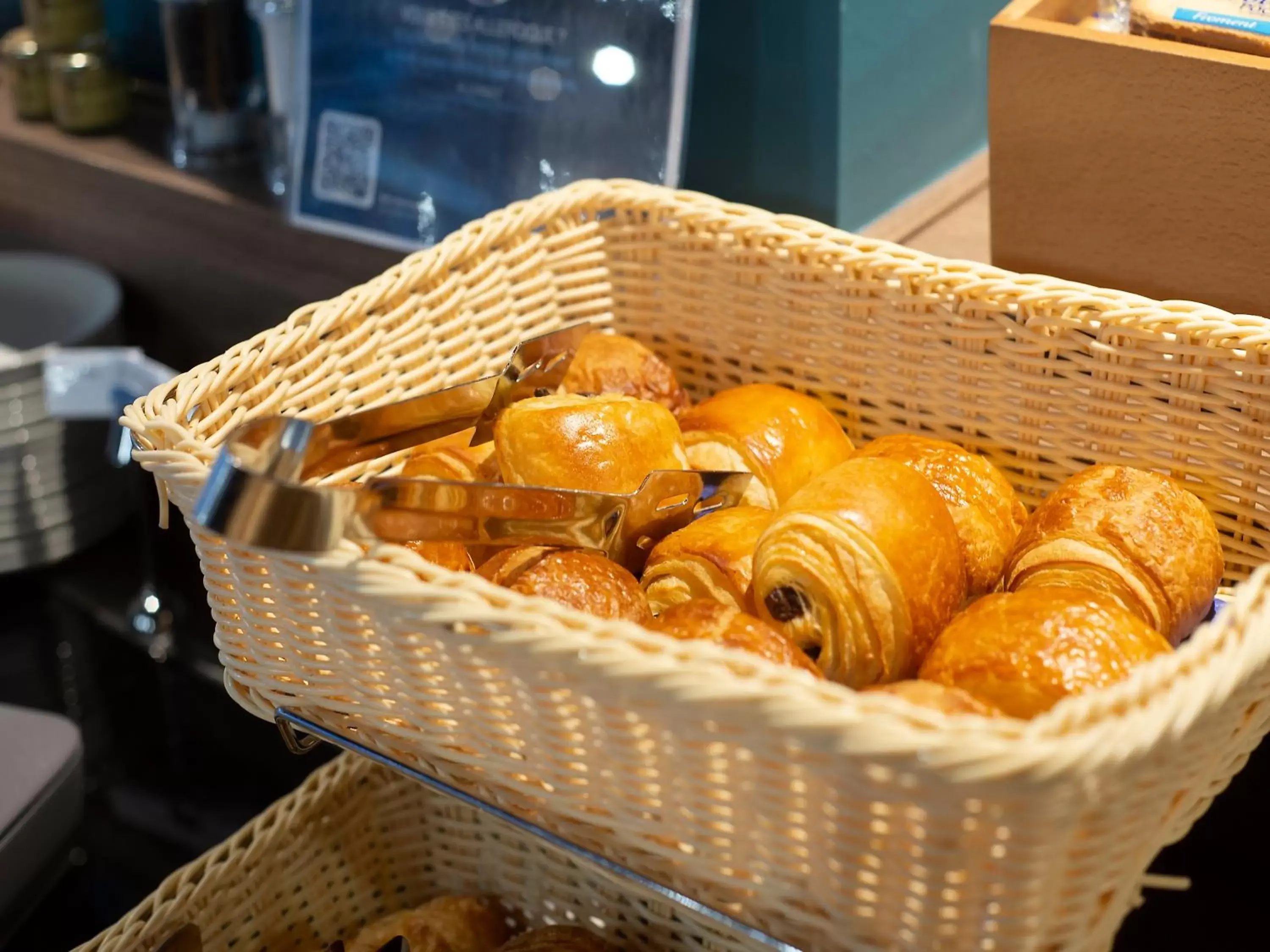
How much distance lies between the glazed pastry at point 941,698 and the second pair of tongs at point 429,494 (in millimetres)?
183

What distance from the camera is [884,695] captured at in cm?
45

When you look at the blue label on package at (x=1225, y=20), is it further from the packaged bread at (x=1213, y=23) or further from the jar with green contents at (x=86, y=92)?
the jar with green contents at (x=86, y=92)

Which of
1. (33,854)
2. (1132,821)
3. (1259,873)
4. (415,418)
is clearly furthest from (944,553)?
(33,854)

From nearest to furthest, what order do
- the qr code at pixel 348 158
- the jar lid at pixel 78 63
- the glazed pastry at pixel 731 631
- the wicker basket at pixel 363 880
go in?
the glazed pastry at pixel 731 631 < the wicker basket at pixel 363 880 < the qr code at pixel 348 158 < the jar lid at pixel 78 63

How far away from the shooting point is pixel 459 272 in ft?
2.55

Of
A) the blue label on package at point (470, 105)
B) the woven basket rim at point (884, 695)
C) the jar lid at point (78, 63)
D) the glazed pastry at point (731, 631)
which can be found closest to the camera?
the woven basket rim at point (884, 695)

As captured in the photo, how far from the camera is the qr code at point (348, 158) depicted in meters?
1.07

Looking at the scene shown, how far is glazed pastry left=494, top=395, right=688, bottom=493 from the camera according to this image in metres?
0.64

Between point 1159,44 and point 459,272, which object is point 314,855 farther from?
point 1159,44

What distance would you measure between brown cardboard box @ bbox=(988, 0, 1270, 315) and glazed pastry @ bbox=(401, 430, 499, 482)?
0.36m

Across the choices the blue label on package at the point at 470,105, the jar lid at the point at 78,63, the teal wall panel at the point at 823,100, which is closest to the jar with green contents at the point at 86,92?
the jar lid at the point at 78,63

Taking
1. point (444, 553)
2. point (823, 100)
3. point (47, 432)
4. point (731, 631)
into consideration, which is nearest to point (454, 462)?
point (444, 553)

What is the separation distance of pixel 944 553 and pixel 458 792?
251mm

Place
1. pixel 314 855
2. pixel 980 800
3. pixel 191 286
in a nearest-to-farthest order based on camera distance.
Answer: pixel 980 800 → pixel 314 855 → pixel 191 286
